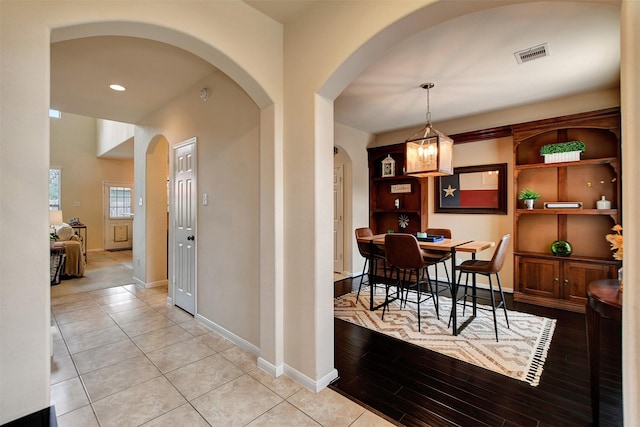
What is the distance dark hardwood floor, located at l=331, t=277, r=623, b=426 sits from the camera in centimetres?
179

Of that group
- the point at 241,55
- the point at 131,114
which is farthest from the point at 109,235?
the point at 241,55

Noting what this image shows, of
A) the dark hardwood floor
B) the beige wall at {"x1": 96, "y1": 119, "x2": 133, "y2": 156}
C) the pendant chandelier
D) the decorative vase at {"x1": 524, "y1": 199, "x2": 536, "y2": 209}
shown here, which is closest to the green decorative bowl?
the decorative vase at {"x1": 524, "y1": 199, "x2": 536, "y2": 209}

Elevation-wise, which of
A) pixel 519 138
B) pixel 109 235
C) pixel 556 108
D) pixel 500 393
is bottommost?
pixel 500 393

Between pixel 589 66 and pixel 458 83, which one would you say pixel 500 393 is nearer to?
pixel 458 83

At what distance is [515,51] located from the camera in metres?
2.66

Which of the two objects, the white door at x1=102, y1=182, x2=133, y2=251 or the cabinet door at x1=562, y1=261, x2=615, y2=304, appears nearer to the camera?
the cabinet door at x1=562, y1=261, x2=615, y2=304

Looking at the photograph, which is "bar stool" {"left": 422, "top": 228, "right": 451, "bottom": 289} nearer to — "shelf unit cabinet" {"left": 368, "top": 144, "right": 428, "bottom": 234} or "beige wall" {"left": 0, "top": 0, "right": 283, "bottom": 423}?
"shelf unit cabinet" {"left": 368, "top": 144, "right": 428, "bottom": 234}

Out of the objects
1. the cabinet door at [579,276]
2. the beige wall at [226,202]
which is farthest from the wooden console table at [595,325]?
the cabinet door at [579,276]

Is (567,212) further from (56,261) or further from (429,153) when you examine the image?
(56,261)

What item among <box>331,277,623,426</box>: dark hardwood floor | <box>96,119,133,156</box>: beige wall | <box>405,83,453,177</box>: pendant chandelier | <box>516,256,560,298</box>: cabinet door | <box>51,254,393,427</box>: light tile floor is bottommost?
<box>331,277,623,426</box>: dark hardwood floor

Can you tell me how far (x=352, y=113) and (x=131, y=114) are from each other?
3.37m

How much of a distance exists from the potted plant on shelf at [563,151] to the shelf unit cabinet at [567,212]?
7 centimetres

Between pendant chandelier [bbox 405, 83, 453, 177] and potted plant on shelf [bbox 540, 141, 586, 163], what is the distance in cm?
153

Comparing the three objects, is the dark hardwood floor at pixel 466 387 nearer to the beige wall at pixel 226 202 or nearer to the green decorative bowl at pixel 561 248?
the beige wall at pixel 226 202
